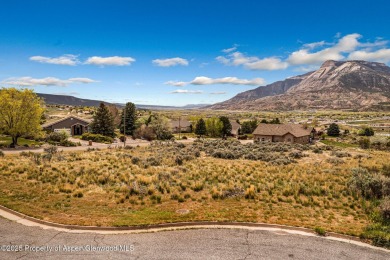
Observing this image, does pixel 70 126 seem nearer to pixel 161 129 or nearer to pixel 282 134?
pixel 161 129

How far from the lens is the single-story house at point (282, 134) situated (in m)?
65.7

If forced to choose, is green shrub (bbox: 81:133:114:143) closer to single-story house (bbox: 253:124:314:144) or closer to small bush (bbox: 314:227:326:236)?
single-story house (bbox: 253:124:314:144)

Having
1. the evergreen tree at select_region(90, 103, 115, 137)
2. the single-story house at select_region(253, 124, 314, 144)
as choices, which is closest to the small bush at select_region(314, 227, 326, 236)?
the single-story house at select_region(253, 124, 314, 144)

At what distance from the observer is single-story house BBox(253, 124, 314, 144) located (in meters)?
65.7

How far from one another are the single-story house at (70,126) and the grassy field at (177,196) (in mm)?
45283

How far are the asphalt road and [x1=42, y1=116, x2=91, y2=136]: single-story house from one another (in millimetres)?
61199

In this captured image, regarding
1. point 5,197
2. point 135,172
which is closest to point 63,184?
point 5,197

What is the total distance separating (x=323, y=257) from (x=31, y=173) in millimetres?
22312

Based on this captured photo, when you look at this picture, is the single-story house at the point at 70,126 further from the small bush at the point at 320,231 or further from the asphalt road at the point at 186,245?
the small bush at the point at 320,231

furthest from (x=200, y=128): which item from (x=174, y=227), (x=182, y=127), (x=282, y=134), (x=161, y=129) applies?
(x=174, y=227)

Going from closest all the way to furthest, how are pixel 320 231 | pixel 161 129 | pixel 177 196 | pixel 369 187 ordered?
1. pixel 320 231
2. pixel 177 196
3. pixel 369 187
4. pixel 161 129

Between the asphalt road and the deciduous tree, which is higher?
the deciduous tree

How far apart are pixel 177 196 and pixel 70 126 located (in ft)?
202

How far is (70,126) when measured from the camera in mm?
69938
